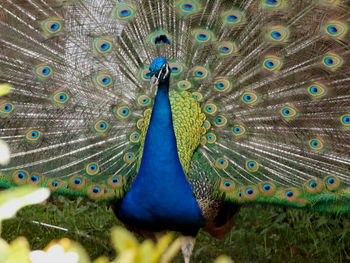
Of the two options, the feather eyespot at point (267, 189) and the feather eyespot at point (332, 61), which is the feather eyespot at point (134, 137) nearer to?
the feather eyespot at point (267, 189)

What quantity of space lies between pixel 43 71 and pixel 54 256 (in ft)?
6.95

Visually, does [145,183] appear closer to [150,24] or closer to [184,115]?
[184,115]

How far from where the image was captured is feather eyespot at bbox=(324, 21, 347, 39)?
2.30 meters

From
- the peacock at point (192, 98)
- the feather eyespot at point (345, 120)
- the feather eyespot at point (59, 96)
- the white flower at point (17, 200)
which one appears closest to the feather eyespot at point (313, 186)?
the peacock at point (192, 98)

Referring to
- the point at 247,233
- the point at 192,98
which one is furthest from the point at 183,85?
the point at 247,233

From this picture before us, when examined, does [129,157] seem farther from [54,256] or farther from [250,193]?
[54,256]

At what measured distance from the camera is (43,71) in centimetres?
248

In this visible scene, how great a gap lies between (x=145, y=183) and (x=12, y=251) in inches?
65.0

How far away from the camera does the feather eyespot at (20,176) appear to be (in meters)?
2.46

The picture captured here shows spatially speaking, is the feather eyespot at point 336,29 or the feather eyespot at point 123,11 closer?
the feather eyespot at point 336,29

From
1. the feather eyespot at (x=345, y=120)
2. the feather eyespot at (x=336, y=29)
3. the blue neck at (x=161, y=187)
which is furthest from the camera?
the feather eyespot at (x=345, y=120)

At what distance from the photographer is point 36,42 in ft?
8.07

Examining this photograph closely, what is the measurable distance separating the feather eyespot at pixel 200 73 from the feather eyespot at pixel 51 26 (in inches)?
27.4

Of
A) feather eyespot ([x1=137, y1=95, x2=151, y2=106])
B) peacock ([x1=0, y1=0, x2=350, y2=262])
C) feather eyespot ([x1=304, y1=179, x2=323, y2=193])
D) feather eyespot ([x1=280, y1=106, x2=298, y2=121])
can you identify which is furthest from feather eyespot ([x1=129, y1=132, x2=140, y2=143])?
feather eyespot ([x1=304, y1=179, x2=323, y2=193])
